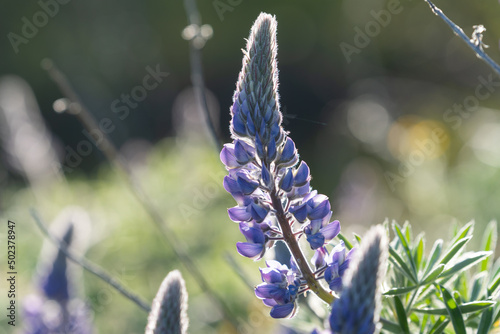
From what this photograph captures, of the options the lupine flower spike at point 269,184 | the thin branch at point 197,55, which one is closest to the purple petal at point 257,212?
the lupine flower spike at point 269,184

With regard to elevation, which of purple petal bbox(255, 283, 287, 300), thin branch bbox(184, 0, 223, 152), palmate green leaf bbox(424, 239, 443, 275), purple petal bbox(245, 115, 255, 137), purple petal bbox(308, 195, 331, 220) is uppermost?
thin branch bbox(184, 0, 223, 152)

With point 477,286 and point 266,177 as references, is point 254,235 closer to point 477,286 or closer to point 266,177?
point 266,177

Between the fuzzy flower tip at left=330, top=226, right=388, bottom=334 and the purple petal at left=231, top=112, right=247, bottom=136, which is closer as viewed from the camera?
the fuzzy flower tip at left=330, top=226, right=388, bottom=334

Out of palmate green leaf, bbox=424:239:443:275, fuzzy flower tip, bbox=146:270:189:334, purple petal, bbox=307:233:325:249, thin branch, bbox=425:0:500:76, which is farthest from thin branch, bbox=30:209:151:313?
thin branch, bbox=425:0:500:76

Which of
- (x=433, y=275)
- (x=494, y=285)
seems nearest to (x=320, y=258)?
(x=433, y=275)

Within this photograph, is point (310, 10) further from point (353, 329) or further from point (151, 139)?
point (353, 329)

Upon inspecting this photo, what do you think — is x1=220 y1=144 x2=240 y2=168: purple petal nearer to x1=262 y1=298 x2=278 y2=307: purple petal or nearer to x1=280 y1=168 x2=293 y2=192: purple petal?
x1=280 y1=168 x2=293 y2=192: purple petal

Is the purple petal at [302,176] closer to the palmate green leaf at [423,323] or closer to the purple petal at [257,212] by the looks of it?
the purple petal at [257,212]

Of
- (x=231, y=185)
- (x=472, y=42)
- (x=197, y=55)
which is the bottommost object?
(x=231, y=185)
